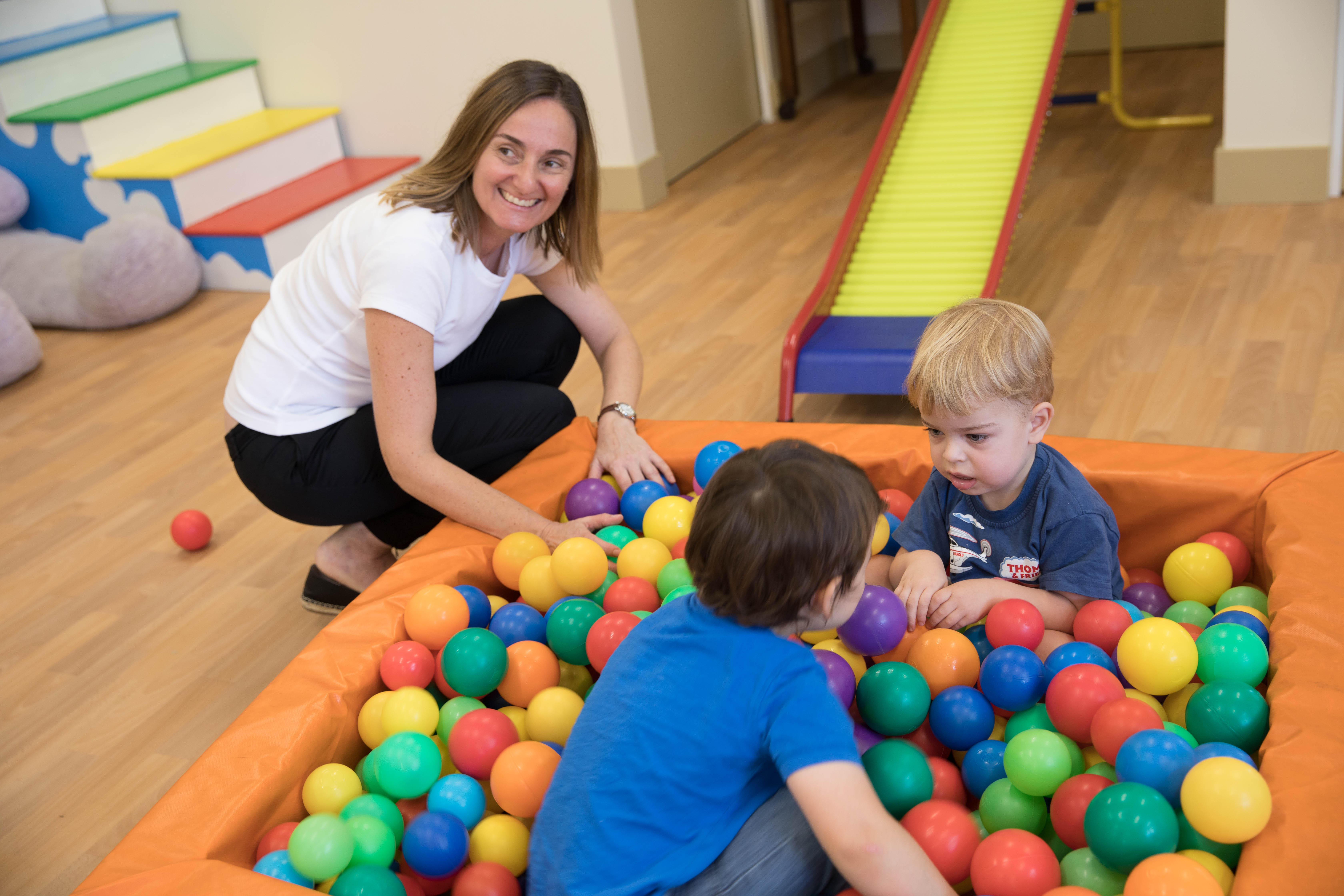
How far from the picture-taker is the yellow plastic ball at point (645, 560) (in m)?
1.77

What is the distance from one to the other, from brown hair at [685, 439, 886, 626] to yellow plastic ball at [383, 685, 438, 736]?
0.59 metres

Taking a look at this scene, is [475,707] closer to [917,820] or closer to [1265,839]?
[917,820]

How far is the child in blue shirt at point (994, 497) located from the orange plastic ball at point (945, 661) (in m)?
0.05

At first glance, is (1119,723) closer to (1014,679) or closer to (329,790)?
(1014,679)

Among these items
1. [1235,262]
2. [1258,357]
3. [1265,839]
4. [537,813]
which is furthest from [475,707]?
[1235,262]

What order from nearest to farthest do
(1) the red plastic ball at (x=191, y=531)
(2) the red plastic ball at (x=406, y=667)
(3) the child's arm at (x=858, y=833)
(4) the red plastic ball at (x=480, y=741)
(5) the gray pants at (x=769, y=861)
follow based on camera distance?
(3) the child's arm at (x=858, y=833) → (5) the gray pants at (x=769, y=861) → (4) the red plastic ball at (x=480, y=741) → (2) the red plastic ball at (x=406, y=667) → (1) the red plastic ball at (x=191, y=531)

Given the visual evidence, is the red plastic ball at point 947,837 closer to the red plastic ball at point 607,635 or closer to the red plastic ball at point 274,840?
the red plastic ball at point 607,635

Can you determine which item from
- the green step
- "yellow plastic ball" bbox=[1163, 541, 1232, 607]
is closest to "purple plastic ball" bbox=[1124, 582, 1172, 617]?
"yellow plastic ball" bbox=[1163, 541, 1232, 607]

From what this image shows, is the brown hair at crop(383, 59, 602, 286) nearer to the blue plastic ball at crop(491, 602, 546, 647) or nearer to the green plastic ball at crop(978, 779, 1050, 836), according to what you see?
the blue plastic ball at crop(491, 602, 546, 647)

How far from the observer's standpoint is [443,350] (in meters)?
1.96

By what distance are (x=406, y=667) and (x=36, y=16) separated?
4.35m

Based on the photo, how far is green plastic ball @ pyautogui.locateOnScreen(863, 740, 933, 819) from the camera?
1313mm

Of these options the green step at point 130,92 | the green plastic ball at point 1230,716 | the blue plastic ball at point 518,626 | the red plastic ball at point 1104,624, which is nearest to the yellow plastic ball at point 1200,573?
the red plastic ball at point 1104,624

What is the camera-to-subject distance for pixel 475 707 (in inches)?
62.9
